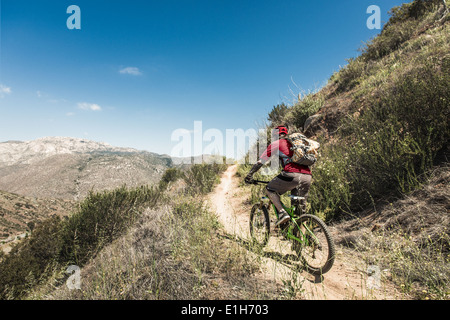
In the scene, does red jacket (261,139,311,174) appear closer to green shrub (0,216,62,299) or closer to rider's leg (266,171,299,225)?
rider's leg (266,171,299,225)

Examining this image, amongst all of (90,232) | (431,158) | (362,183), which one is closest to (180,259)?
(362,183)

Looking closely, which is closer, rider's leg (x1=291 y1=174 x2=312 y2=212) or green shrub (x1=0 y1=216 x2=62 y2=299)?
rider's leg (x1=291 y1=174 x2=312 y2=212)

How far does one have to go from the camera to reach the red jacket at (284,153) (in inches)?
154

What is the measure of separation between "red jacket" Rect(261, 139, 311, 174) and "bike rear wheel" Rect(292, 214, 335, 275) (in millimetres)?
903

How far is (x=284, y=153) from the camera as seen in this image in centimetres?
395

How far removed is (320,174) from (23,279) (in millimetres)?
17336

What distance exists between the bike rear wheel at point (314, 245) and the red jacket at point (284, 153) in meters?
0.90

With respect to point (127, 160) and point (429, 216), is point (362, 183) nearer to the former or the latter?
point (429, 216)

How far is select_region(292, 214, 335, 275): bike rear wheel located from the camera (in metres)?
3.15

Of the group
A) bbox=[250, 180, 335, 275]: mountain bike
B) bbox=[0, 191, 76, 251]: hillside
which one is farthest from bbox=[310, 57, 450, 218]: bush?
bbox=[0, 191, 76, 251]: hillside

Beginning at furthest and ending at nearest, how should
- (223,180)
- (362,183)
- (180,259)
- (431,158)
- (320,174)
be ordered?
(223,180), (320,174), (362,183), (431,158), (180,259)

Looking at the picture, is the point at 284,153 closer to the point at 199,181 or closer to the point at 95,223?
the point at 95,223

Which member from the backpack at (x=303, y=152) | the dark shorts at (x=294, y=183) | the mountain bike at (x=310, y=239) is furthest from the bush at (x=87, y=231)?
the backpack at (x=303, y=152)
